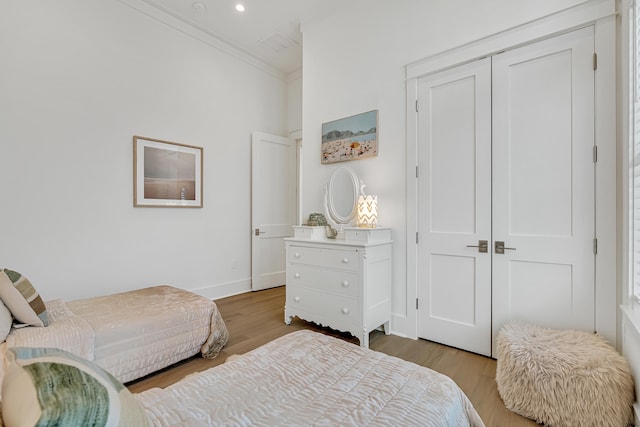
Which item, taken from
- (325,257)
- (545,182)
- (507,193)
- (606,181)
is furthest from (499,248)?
(325,257)

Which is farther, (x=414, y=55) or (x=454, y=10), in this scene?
(x=414, y=55)

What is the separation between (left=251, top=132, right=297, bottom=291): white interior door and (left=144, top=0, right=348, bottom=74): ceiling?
128cm

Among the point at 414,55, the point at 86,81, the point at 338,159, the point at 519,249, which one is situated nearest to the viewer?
the point at 519,249

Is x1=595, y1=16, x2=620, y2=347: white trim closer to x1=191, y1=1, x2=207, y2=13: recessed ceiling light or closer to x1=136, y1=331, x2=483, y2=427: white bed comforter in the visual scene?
x1=136, y1=331, x2=483, y2=427: white bed comforter

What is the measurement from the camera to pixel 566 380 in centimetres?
160

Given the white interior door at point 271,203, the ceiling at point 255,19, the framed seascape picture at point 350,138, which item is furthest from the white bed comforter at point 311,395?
the ceiling at point 255,19

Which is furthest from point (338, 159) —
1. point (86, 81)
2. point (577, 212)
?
point (86, 81)

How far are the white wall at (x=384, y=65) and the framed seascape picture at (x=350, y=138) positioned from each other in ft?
0.24

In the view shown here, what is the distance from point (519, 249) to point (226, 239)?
350 cm

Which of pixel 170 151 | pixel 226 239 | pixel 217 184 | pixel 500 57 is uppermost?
pixel 500 57

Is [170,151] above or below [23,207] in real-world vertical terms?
above

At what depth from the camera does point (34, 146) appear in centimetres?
269

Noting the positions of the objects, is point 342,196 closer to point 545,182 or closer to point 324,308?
point 324,308

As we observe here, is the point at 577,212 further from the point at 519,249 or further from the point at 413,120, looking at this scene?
the point at 413,120
